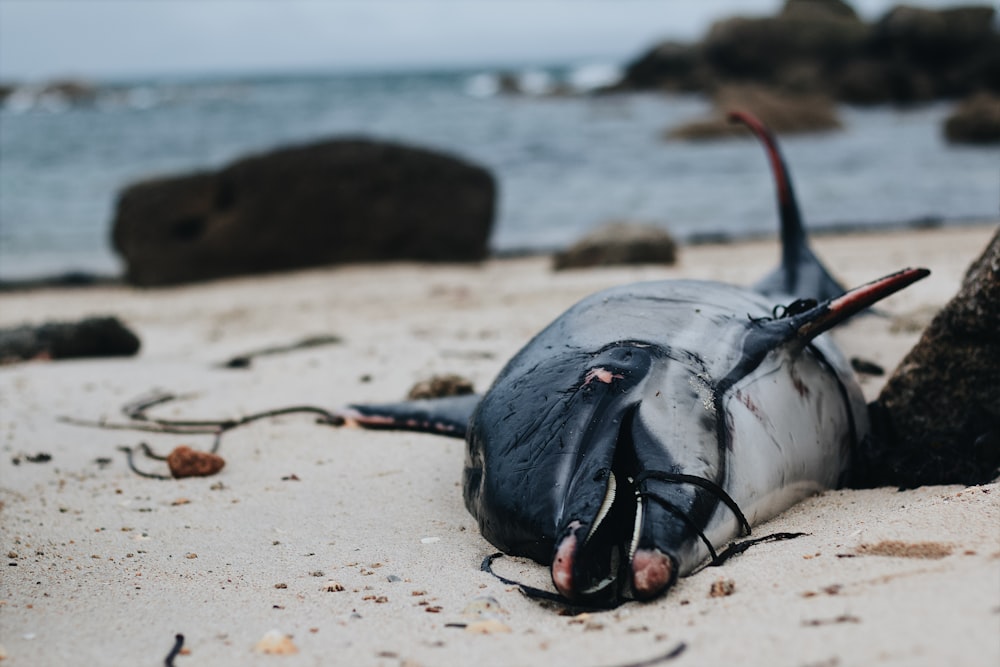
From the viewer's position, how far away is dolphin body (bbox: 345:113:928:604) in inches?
96.0

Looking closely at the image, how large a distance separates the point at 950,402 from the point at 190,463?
258 cm

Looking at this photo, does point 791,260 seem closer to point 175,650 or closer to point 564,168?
point 175,650

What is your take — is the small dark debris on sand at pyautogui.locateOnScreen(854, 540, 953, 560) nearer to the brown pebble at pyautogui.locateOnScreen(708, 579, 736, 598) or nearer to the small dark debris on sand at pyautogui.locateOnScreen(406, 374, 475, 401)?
the brown pebble at pyautogui.locateOnScreen(708, 579, 736, 598)

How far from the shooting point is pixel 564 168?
18797mm

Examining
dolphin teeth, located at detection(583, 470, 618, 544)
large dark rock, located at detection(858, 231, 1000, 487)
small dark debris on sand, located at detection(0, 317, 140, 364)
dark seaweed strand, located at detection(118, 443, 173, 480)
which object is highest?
dolphin teeth, located at detection(583, 470, 618, 544)

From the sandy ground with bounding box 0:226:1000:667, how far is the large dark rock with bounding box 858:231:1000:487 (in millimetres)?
132

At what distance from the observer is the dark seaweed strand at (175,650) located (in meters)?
2.19

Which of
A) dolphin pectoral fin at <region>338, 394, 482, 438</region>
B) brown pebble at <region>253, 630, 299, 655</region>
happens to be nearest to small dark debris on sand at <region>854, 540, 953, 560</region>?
brown pebble at <region>253, 630, 299, 655</region>

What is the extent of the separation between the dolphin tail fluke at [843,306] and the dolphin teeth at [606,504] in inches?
32.7

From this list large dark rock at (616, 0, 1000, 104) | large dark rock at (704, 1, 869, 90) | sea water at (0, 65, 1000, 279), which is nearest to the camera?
sea water at (0, 65, 1000, 279)

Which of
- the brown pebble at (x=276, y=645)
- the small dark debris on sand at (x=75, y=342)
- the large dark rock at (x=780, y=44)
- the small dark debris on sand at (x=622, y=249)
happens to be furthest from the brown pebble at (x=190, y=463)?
the large dark rock at (x=780, y=44)

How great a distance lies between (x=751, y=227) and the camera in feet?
41.0

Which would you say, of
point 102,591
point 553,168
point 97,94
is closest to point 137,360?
point 102,591

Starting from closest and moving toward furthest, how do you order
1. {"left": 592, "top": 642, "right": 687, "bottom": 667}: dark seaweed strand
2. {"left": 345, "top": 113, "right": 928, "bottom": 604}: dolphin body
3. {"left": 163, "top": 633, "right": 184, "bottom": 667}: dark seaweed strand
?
{"left": 592, "top": 642, "right": 687, "bottom": 667}: dark seaweed strand < {"left": 163, "top": 633, "right": 184, "bottom": 667}: dark seaweed strand < {"left": 345, "top": 113, "right": 928, "bottom": 604}: dolphin body
